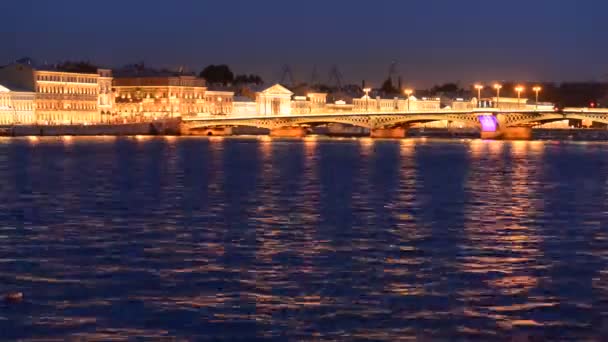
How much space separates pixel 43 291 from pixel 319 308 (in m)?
2.98

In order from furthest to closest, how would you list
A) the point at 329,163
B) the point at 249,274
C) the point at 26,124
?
the point at 26,124
the point at 329,163
the point at 249,274

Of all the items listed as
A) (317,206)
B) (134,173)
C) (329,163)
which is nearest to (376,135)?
(329,163)

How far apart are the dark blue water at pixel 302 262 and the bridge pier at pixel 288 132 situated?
72207 millimetres

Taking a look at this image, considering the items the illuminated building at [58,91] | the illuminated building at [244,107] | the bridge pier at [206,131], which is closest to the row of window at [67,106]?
the illuminated building at [58,91]

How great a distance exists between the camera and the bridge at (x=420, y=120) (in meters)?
82.0

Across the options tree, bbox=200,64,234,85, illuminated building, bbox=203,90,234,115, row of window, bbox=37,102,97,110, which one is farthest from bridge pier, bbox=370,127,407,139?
tree, bbox=200,64,234,85

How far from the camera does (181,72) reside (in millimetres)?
130125

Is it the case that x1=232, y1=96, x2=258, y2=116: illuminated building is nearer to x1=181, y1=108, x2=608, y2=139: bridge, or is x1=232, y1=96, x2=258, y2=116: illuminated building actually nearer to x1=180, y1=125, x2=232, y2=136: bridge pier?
x1=180, y1=125, x2=232, y2=136: bridge pier

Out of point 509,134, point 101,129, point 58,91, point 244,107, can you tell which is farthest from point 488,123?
point 244,107

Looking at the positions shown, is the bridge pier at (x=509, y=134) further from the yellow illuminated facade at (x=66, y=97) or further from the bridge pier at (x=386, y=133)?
the yellow illuminated facade at (x=66, y=97)

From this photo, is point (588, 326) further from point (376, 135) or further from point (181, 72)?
point (181, 72)

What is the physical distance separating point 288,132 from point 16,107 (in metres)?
24.6

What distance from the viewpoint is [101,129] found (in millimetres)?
107250

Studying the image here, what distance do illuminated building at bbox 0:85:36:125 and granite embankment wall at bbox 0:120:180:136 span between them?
358 centimetres
